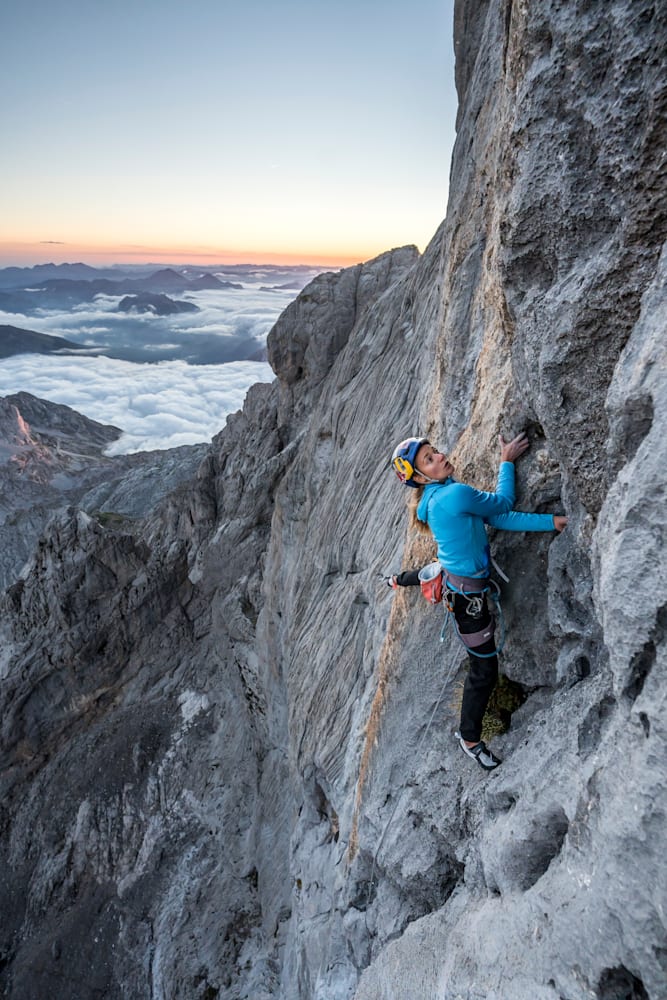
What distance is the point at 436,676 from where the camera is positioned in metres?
8.74

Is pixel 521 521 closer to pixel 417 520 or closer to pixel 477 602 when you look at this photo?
pixel 477 602

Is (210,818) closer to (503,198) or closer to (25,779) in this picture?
(25,779)

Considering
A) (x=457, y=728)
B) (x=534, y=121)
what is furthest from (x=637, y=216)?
(x=457, y=728)

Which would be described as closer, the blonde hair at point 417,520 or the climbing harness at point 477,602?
the climbing harness at point 477,602

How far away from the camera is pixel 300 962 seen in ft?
52.2

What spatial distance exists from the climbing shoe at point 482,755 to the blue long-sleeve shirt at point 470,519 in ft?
8.27

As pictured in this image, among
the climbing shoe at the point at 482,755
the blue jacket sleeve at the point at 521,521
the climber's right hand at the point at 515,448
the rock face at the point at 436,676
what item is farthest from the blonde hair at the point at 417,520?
the climbing shoe at the point at 482,755

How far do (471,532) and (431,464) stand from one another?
1.00 metres

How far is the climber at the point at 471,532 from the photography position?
6.69m

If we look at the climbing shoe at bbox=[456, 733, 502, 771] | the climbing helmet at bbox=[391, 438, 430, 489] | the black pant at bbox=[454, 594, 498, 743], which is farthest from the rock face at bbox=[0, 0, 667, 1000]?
the climbing helmet at bbox=[391, 438, 430, 489]

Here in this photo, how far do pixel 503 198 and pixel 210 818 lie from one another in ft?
88.2

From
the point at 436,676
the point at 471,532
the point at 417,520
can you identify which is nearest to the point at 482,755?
the point at 436,676

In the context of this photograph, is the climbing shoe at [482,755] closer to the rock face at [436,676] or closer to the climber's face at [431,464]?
the rock face at [436,676]

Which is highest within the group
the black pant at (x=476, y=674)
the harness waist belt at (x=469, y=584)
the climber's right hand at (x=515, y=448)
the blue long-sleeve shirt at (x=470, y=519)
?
the climber's right hand at (x=515, y=448)
